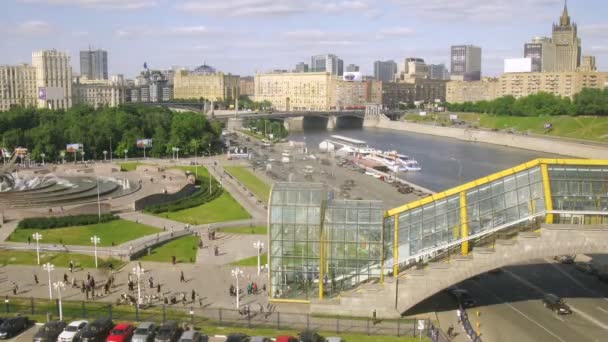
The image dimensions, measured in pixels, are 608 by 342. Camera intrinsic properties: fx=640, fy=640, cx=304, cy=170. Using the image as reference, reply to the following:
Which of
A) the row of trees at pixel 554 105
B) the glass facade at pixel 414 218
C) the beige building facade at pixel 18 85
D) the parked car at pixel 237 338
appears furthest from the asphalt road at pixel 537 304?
the beige building facade at pixel 18 85

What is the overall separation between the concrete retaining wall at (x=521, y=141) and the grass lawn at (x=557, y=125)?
818 cm

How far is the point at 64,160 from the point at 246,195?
3954cm

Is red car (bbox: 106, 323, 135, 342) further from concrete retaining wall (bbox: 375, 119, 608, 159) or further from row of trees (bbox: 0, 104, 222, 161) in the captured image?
concrete retaining wall (bbox: 375, 119, 608, 159)

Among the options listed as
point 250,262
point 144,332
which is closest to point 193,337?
point 144,332

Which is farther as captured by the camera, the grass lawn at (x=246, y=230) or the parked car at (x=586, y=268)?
the grass lawn at (x=246, y=230)

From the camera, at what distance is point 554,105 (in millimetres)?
154750

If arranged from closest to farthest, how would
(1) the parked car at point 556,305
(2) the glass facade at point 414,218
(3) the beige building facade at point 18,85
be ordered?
1. (2) the glass facade at point 414,218
2. (1) the parked car at point 556,305
3. (3) the beige building facade at point 18,85

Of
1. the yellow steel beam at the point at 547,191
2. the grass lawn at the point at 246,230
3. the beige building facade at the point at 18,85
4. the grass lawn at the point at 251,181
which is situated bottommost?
the grass lawn at the point at 246,230

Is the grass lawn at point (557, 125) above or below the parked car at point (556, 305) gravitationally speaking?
above

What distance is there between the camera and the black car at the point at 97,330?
25078 millimetres

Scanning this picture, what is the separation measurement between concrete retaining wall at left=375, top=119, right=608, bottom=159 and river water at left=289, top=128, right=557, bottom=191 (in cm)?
202

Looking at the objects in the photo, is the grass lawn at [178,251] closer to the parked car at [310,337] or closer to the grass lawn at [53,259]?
the grass lawn at [53,259]

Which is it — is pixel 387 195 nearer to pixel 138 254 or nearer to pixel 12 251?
pixel 138 254

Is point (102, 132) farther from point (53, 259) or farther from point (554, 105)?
point (554, 105)
